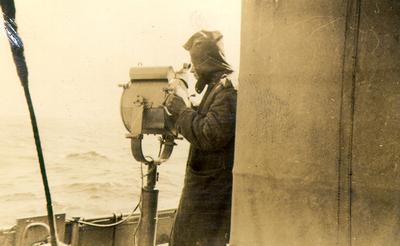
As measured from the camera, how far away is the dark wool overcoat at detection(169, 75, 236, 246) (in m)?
2.66

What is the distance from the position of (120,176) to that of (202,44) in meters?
24.3

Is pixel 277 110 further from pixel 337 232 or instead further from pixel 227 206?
pixel 227 206

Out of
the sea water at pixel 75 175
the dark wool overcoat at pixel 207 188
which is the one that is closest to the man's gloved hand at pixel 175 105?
Result: the dark wool overcoat at pixel 207 188

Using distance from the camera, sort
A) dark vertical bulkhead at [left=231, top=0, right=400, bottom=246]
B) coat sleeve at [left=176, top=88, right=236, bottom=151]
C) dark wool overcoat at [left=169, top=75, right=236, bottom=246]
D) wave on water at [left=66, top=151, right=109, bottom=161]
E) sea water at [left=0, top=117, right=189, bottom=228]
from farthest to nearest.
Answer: wave on water at [left=66, top=151, right=109, bottom=161]
sea water at [left=0, top=117, right=189, bottom=228]
dark wool overcoat at [left=169, top=75, right=236, bottom=246]
coat sleeve at [left=176, top=88, right=236, bottom=151]
dark vertical bulkhead at [left=231, top=0, right=400, bottom=246]

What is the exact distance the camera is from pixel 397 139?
1.21 meters

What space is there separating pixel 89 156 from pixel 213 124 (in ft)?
89.0

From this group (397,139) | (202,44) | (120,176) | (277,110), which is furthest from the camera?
(120,176)

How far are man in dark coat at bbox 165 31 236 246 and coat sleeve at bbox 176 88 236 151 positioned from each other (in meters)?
0.01

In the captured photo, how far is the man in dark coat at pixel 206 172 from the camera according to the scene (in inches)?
107

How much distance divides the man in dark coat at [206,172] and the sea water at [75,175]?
12255 millimetres

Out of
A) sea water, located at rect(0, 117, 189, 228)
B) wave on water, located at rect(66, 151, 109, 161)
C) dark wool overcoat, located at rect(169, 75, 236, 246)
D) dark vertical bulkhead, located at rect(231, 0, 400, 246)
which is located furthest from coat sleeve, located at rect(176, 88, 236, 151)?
wave on water, located at rect(66, 151, 109, 161)

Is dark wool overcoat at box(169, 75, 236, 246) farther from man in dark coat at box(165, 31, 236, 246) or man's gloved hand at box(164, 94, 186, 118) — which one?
man's gloved hand at box(164, 94, 186, 118)

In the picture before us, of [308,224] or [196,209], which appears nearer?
[308,224]

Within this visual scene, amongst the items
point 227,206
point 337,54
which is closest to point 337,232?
point 337,54
